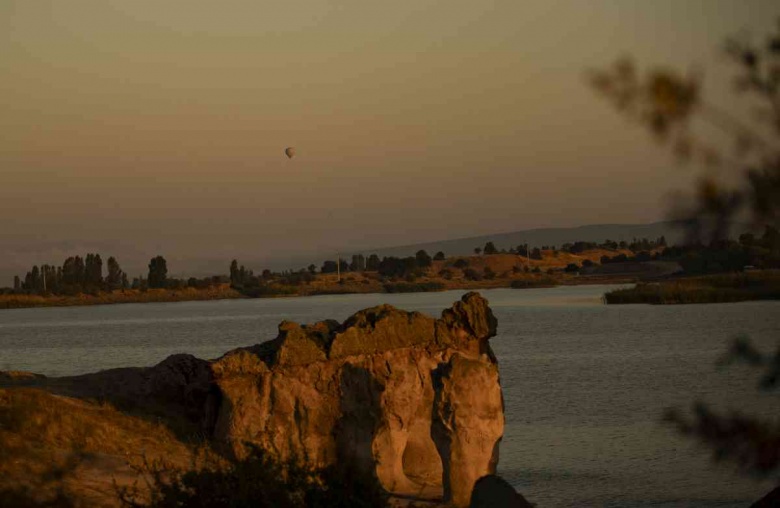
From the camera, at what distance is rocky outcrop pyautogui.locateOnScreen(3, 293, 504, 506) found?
17.4 metres

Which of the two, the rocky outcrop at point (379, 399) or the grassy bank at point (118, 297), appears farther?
the grassy bank at point (118, 297)

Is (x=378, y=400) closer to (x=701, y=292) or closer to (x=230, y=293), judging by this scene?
(x=701, y=292)

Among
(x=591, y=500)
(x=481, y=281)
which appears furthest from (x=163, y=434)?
(x=481, y=281)

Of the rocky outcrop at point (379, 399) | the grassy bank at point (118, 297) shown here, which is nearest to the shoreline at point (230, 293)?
the grassy bank at point (118, 297)

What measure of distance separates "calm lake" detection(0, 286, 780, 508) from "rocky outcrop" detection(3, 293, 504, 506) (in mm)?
4430

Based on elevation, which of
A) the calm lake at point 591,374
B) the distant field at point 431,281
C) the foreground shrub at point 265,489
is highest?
the distant field at point 431,281

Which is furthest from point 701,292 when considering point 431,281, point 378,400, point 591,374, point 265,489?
point 265,489

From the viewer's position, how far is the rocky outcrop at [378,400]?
57.0 ft

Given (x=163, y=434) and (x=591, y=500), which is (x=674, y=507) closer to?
(x=591, y=500)

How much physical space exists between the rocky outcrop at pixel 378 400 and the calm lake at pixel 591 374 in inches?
177

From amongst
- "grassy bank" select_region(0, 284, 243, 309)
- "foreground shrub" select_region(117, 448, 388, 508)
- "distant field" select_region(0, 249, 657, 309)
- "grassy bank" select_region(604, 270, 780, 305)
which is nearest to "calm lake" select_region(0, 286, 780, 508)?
"grassy bank" select_region(604, 270, 780, 305)

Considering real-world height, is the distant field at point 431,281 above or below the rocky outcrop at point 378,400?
above

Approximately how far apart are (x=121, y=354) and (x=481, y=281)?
118339 mm

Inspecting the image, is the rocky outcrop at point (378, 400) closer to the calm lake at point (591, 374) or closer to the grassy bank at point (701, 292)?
the calm lake at point (591, 374)
